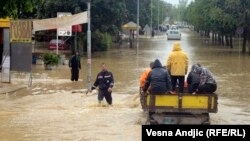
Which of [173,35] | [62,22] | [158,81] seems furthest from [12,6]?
[173,35]

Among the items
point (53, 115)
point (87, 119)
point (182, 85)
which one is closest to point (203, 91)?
point (182, 85)

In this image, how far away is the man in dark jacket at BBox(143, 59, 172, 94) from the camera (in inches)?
547

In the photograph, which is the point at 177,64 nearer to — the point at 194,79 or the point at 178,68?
the point at 178,68

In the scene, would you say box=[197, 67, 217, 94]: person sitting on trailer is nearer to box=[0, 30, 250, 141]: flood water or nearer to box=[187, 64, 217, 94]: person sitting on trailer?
box=[187, 64, 217, 94]: person sitting on trailer

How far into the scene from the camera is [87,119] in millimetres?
15398

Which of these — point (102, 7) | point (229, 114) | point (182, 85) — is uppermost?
point (102, 7)

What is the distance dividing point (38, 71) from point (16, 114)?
1626 cm

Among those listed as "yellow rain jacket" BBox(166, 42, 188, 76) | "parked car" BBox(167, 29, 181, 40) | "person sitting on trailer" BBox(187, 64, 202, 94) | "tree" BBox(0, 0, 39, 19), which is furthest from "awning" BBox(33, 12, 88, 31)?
"parked car" BBox(167, 29, 181, 40)

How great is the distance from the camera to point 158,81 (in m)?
14.0

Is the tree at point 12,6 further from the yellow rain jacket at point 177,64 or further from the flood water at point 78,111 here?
the yellow rain jacket at point 177,64

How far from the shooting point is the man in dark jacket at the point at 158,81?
13.9 m

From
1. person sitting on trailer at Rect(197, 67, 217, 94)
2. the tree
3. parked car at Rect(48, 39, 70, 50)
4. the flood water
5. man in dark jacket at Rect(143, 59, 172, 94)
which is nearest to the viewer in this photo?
the flood water

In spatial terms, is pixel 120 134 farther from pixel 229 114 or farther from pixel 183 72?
pixel 229 114

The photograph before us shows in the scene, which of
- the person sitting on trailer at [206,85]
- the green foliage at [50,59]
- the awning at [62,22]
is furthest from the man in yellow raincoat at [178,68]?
the green foliage at [50,59]
